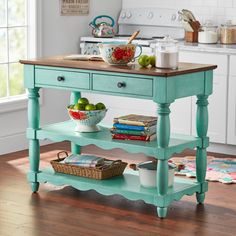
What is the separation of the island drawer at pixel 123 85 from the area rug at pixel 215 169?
3.49 feet

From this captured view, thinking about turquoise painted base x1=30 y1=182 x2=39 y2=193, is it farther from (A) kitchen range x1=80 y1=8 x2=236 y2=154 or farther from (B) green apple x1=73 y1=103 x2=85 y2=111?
(A) kitchen range x1=80 y1=8 x2=236 y2=154

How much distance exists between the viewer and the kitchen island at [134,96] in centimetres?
501

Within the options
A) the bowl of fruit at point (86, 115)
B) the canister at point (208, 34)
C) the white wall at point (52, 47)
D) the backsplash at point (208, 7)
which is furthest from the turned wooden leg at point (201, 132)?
the backsplash at point (208, 7)

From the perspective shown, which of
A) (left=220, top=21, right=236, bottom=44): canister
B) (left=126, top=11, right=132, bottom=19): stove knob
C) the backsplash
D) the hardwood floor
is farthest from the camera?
(left=126, top=11, right=132, bottom=19): stove knob

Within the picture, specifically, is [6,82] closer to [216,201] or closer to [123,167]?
[123,167]

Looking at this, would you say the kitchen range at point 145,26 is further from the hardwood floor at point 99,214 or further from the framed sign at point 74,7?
the hardwood floor at point 99,214

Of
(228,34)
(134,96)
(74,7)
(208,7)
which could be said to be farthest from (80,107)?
(208,7)

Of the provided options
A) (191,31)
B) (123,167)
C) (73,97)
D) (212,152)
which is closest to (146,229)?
(123,167)

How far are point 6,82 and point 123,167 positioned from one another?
200cm

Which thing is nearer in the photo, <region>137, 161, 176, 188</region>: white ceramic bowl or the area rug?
<region>137, 161, 176, 188</region>: white ceramic bowl

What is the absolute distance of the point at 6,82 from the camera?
714cm

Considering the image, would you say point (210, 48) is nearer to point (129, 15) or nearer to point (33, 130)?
point (129, 15)

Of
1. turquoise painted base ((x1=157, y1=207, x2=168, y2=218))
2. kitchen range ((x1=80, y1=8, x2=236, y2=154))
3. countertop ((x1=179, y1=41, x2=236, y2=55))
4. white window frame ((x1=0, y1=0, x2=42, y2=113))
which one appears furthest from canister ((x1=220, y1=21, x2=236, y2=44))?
turquoise painted base ((x1=157, y1=207, x2=168, y2=218))

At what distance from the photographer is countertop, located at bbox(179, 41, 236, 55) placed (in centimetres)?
687
